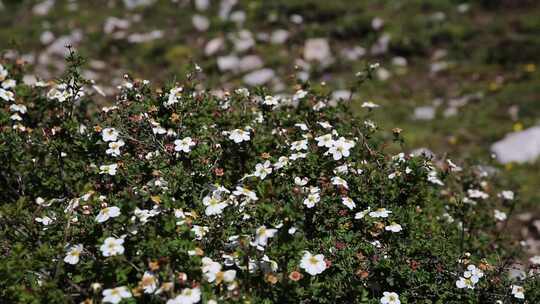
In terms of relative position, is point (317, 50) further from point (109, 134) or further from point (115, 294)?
point (115, 294)

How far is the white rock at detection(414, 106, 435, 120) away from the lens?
7863 mm

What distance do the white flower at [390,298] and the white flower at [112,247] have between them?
4.65ft

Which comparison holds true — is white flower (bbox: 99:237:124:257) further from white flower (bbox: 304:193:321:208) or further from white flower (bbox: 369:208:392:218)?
white flower (bbox: 369:208:392:218)

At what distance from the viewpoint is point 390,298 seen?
9.84 ft

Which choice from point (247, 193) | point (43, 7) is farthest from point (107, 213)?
point (43, 7)

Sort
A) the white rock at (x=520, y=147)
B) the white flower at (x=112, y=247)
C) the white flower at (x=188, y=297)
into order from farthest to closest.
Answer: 1. the white rock at (x=520, y=147)
2. the white flower at (x=112, y=247)
3. the white flower at (x=188, y=297)

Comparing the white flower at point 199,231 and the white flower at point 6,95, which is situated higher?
the white flower at point 6,95

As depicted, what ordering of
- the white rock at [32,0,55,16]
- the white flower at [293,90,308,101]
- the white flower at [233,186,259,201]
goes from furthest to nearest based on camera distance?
the white rock at [32,0,55,16] → the white flower at [293,90,308,101] → the white flower at [233,186,259,201]

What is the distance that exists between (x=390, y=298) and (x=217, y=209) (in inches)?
41.7

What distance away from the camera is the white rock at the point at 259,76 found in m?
8.66

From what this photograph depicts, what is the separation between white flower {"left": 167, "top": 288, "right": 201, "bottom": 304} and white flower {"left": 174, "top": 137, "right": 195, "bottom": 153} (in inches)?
42.0

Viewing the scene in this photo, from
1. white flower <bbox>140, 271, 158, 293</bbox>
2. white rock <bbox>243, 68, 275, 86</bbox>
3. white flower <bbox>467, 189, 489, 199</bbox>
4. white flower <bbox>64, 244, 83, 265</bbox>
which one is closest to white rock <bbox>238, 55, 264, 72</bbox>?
white rock <bbox>243, 68, 275, 86</bbox>

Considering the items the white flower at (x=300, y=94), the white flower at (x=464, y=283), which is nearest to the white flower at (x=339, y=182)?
the white flower at (x=464, y=283)

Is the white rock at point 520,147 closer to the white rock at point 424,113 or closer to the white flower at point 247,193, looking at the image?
the white rock at point 424,113
